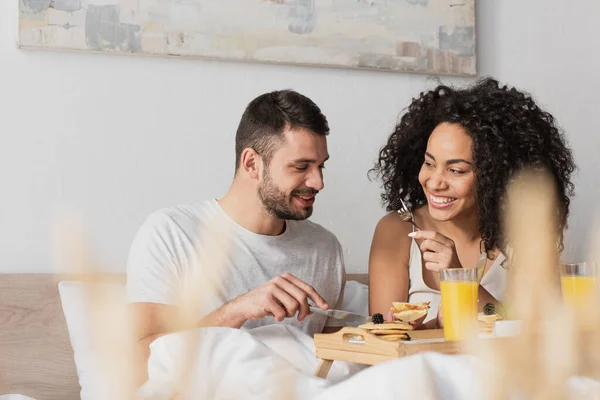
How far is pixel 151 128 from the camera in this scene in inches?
75.3

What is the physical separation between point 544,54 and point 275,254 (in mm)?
1258

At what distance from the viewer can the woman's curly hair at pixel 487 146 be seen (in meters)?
1.74

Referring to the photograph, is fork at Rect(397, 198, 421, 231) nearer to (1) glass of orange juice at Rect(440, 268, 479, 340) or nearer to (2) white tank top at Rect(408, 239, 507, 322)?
(2) white tank top at Rect(408, 239, 507, 322)

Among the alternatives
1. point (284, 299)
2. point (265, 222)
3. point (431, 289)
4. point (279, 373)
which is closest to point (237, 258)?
point (265, 222)

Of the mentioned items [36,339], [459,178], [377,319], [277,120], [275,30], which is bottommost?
[36,339]

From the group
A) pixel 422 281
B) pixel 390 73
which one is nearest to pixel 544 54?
pixel 390 73

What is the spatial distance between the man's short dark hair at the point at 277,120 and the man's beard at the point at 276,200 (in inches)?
2.2

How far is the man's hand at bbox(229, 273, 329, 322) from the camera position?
4.16 ft

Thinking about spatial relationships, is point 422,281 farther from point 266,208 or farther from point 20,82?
point 20,82

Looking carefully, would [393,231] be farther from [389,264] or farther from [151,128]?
[151,128]

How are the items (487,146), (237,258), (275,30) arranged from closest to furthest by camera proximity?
1. (237,258)
2. (487,146)
3. (275,30)

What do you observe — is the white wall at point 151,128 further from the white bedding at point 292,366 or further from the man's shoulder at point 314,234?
the white bedding at point 292,366

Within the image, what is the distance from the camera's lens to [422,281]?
5.84 feet

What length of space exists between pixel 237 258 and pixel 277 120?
332 mm
